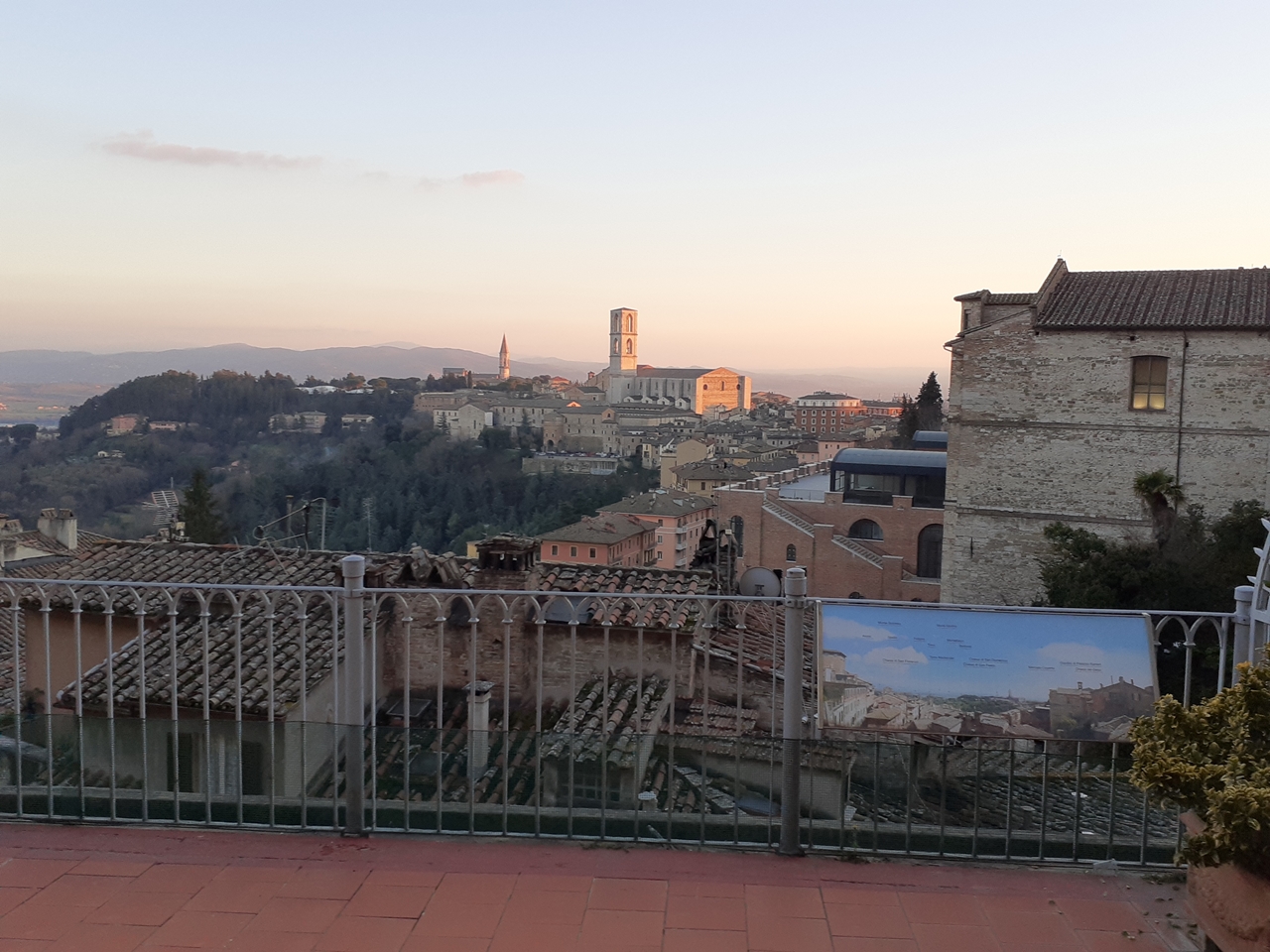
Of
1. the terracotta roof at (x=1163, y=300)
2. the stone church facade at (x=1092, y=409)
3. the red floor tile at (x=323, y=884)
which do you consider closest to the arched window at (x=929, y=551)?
the stone church facade at (x=1092, y=409)

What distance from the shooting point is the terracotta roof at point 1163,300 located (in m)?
23.6

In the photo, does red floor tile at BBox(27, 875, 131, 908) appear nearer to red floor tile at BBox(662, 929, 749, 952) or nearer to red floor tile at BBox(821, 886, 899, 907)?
red floor tile at BBox(662, 929, 749, 952)

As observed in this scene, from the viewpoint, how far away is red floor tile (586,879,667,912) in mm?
3504

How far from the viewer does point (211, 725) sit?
4.18m

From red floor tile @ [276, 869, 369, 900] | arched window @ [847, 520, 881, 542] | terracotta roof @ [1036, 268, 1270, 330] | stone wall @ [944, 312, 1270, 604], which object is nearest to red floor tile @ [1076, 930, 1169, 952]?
red floor tile @ [276, 869, 369, 900]

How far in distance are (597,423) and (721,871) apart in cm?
11964

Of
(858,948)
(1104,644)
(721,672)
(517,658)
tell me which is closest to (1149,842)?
(1104,644)

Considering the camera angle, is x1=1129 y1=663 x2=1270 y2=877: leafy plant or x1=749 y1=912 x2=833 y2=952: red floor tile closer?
x1=1129 y1=663 x2=1270 y2=877: leafy plant

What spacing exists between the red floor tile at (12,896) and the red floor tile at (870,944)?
2.82m

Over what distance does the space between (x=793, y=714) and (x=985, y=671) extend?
77cm

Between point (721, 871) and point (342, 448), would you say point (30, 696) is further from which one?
point (342, 448)

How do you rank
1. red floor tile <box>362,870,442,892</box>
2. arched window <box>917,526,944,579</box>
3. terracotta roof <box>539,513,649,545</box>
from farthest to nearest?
terracotta roof <box>539,513,649,545</box> < arched window <box>917,526,944,579</box> < red floor tile <box>362,870,442,892</box>

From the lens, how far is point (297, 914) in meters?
3.42

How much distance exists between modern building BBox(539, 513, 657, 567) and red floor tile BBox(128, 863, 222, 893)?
122 feet
